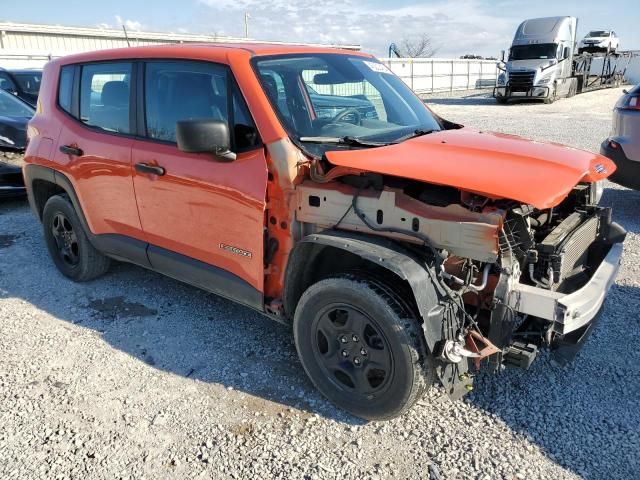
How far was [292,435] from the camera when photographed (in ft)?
8.98

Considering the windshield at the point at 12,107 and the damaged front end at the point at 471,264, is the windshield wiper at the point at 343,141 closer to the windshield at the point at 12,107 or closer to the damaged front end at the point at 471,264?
the damaged front end at the point at 471,264

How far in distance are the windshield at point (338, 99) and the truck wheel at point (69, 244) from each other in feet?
7.53

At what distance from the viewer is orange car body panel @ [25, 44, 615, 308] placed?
8.39ft

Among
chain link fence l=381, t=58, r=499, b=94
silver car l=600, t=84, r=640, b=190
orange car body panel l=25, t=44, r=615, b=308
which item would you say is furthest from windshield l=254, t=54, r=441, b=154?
chain link fence l=381, t=58, r=499, b=94

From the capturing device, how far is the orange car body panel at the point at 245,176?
101 inches

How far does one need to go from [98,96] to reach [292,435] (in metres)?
2.93

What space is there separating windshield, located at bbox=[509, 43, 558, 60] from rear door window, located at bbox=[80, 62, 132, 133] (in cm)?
2224

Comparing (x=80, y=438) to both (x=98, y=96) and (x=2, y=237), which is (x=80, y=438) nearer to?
(x=98, y=96)

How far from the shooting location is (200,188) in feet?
10.6

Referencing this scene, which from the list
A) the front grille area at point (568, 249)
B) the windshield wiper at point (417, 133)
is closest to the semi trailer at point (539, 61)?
the windshield wiper at point (417, 133)

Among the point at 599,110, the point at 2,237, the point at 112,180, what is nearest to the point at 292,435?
the point at 112,180

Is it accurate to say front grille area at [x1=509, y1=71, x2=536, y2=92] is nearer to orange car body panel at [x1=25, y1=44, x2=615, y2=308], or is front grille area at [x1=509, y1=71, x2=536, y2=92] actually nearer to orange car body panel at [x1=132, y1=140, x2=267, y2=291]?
orange car body panel at [x1=25, y1=44, x2=615, y2=308]

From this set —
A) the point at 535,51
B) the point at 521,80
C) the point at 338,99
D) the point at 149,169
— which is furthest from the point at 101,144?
the point at 535,51

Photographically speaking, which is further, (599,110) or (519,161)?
(599,110)
